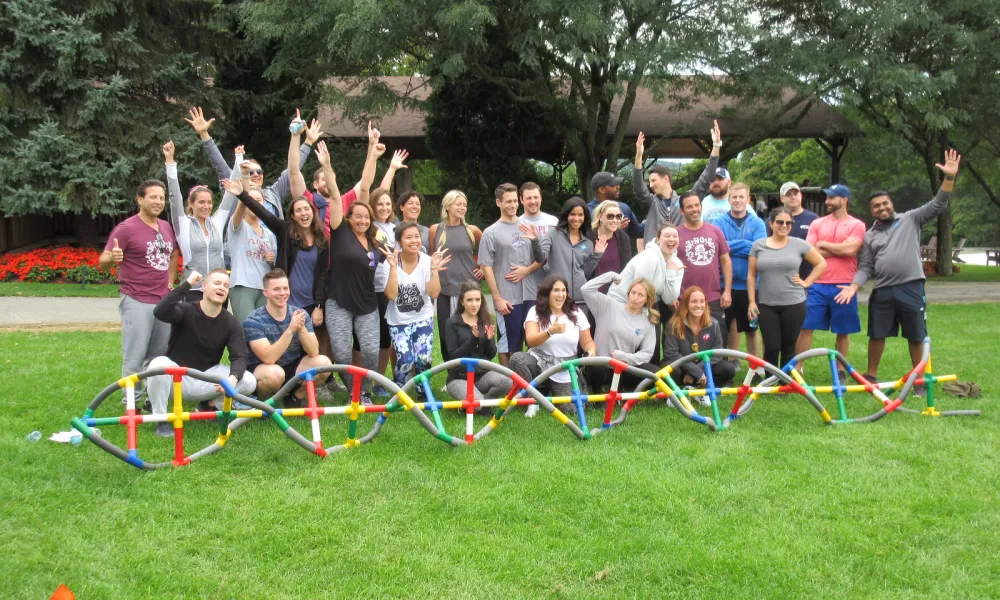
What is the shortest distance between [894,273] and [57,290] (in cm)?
1378

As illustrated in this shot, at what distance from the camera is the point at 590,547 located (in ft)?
13.2

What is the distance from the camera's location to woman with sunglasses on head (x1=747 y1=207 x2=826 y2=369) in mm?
7250

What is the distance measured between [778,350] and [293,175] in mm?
4264

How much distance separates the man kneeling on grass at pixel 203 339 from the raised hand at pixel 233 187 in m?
0.67

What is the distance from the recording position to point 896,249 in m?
7.41

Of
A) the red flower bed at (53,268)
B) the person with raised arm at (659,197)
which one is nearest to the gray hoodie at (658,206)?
the person with raised arm at (659,197)

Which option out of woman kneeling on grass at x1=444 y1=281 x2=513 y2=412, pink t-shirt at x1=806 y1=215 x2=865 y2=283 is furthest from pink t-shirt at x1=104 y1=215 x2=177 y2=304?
pink t-shirt at x1=806 y1=215 x2=865 y2=283

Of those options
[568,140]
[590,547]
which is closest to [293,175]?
[590,547]

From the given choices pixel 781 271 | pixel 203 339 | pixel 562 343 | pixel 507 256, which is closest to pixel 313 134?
pixel 507 256

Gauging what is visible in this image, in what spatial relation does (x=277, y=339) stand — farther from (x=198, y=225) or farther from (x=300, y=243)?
(x=198, y=225)

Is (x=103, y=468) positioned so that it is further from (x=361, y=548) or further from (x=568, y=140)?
(x=568, y=140)

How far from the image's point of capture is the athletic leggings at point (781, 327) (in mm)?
7301

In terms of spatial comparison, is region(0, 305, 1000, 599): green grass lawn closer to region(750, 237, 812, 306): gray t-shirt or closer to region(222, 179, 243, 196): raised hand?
region(750, 237, 812, 306): gray t-shirt

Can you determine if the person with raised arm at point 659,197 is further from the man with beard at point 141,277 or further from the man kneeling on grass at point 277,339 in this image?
the man with beard at point 141,277
